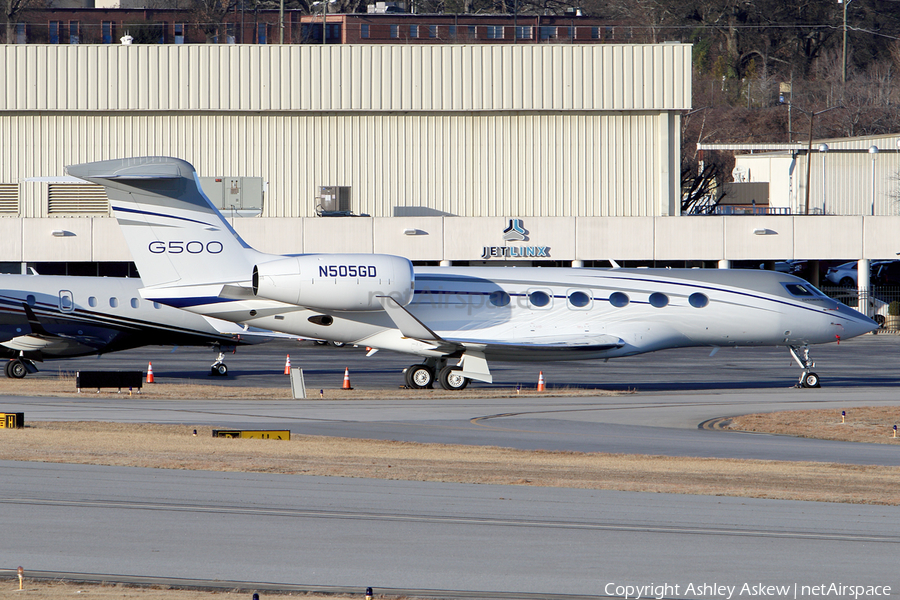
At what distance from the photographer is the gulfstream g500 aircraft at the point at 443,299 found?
2420cm

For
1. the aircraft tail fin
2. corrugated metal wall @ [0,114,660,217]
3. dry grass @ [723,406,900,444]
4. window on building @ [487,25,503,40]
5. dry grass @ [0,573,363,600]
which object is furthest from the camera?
window on building @ [487,25,503,40]

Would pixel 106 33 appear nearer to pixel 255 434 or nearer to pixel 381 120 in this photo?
pixel 381 120

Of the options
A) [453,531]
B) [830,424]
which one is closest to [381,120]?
[830,424]

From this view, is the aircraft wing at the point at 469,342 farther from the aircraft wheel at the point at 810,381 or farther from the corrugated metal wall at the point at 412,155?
the corrugated metal wall at the point at 412,155

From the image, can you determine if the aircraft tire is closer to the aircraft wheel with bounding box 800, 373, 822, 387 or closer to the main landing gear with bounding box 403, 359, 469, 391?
the main landing gear with bounding box 403, 359, 469, 391

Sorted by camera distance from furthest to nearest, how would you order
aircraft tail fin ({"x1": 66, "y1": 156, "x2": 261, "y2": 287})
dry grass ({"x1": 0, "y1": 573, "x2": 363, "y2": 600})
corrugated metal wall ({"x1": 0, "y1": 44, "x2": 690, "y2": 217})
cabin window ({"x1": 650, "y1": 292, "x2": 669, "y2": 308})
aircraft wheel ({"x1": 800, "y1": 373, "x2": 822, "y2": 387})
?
corrugated metal wall ({"x1": 0, "y1": 44, "x2": 690, "y2": 217})
aircraft wheel ({"x1": 800, "y1": 373, "x2": 822, "y2": 387})
cabin window ({"x1": 650, "y1": 292, "x2": 669, "y2": 308})
aircraft tail fin ({"x1": 66, "y1": 156, "x2": 261, "y2": 287})
dry grass ({"x1": 0, "y1": 573, "x2": 363, "y2": 600})

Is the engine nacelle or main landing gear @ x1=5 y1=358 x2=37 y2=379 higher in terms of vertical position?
the engine nacelle

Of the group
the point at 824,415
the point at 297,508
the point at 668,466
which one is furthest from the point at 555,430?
the point at 297,508

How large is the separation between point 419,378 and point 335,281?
3603 mm

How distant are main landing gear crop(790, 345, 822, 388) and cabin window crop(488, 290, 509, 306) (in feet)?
25.0

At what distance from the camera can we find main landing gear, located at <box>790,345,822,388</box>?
1064 inches

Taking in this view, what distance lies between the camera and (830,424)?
20.2 meters

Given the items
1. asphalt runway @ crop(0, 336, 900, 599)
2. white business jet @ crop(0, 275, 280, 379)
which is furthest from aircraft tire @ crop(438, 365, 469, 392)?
asphalt runway @ crop(0, 336, 900, 599)

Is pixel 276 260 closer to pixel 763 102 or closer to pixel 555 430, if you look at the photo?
pixel 555 430
